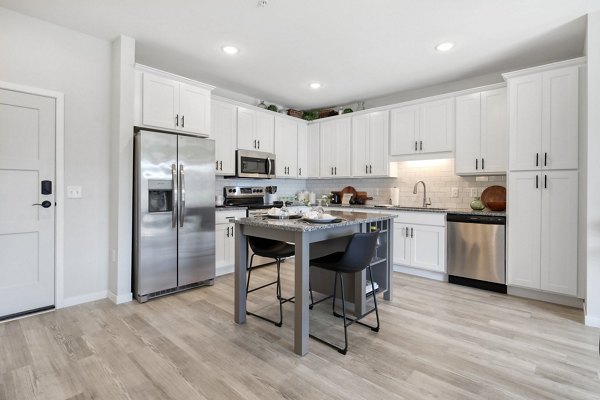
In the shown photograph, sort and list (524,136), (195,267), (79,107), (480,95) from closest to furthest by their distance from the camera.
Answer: (79,107), (524,136), (195,267), (480,95)

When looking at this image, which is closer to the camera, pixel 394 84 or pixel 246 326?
pixel 246 326

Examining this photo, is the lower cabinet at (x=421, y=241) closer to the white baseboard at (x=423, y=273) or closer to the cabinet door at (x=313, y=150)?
the white baseboard at (x=423, y=273)

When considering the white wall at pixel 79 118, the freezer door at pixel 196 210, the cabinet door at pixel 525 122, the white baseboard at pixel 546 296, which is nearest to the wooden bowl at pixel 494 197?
the cabinet door at pixel 525 122

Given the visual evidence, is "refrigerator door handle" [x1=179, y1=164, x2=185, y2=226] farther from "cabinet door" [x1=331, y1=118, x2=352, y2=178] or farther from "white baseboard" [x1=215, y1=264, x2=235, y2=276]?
"cabinet door" [x1=331, y1=118, x2=352, y2=178]

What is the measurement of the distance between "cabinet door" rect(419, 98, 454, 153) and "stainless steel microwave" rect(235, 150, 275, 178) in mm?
2282

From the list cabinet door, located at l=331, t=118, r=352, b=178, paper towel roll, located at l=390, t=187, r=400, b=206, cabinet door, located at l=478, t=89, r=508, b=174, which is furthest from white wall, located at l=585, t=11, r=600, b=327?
cabinet door, located at l=331, t=118, r=352, b=178

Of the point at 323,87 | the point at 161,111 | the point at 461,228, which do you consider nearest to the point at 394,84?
the point at 323,87

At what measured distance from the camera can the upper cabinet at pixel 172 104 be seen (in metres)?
3.30

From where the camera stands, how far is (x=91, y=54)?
3145mm

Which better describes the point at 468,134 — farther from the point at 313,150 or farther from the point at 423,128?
the point at 313,150

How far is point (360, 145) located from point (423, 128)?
1035 mm

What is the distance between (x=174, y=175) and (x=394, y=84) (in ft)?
10.8

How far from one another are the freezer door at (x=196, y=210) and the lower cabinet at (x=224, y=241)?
1.03 ft

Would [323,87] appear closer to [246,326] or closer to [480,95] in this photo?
[480,95]
